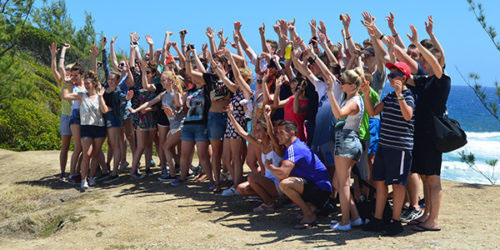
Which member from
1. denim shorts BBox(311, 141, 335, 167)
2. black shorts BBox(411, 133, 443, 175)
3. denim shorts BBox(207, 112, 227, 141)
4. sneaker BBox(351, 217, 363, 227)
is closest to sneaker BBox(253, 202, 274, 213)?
denim shorts BBox(311, 141, 335, 167)

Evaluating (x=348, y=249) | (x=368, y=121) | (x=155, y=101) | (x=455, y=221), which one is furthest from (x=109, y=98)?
(x=455, y=221)

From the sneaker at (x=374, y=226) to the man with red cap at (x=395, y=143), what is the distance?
0.08 ft

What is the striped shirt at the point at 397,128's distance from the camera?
4.89 meters

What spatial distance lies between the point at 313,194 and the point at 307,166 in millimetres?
336

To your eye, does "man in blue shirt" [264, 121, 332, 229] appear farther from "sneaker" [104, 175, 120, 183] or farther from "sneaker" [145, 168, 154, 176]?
"sneaker" [104, 175, 120, 183]

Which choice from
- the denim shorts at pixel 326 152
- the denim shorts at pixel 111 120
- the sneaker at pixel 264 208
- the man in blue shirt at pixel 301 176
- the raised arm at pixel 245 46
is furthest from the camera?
the denim shorts at pixel 111 120

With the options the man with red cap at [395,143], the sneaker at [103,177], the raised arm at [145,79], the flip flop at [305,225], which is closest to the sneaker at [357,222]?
the man with red cap at [395,143]

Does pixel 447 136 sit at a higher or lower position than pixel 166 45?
Answer: lower

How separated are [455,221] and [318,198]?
163 cm

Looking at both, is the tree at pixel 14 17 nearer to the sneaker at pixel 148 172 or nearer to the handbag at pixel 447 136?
the sneaker at pixel 148 172

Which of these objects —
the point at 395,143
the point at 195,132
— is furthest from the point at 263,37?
the point at 395,143

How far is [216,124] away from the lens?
7375 mm

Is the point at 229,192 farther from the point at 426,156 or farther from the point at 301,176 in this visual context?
the point at 426,156

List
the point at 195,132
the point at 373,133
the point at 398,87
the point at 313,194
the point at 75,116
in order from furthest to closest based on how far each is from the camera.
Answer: the point at 75,116
the point at 195,132
the point at 373,133
the point at 313,194
the point at 398,87
